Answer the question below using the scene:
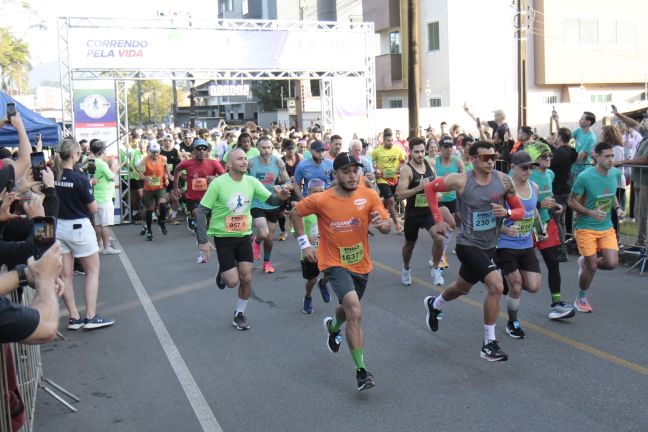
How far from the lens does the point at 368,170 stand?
12.5 m

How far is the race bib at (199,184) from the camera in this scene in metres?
14.0

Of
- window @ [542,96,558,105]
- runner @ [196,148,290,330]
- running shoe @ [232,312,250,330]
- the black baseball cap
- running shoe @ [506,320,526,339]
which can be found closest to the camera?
the black baseball cap

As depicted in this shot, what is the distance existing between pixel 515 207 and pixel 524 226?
55 centimetres

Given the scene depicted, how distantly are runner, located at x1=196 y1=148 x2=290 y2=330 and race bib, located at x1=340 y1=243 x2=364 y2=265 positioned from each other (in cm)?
201

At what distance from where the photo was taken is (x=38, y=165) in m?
6.01

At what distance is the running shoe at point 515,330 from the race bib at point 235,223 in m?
3.09

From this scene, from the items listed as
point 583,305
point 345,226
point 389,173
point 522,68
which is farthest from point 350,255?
point 522,68

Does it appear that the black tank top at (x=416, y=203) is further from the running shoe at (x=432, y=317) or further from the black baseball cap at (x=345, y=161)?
the black baseball cap at (x=345, y=161)

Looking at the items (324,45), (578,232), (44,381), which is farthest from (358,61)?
(44,381)

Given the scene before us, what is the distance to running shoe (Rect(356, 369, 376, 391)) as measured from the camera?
236 inches

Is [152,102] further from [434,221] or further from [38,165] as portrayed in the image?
[38,165]

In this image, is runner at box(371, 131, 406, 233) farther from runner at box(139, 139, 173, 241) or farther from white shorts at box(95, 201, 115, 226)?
white shorts at box(95, 201, 115, 226)

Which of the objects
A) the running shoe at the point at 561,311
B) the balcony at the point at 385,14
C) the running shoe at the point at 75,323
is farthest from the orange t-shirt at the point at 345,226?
the balcony at the point at 385,14

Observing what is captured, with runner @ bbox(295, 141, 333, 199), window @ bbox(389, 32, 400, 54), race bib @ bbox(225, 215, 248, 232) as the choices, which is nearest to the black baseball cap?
race bib @ bbox(225, 215, 248, 232)
